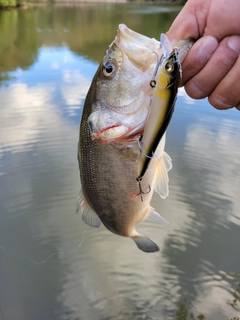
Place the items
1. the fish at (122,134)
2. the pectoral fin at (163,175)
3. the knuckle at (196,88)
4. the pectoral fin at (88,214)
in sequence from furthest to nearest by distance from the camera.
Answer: the pectoral fin at (88,214), the pectoral fin at (163,175), the knuckle at (196,88), the fish at (122,134)

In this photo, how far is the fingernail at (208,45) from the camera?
1366 mm

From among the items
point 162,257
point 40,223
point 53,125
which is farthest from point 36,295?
point 53,125

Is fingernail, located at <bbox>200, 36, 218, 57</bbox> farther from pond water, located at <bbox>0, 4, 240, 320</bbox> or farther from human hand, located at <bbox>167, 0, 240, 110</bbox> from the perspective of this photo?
pond water, located at <bbox>0, 4, 240, 320</bbox>

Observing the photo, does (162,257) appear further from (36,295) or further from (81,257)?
(36,295)

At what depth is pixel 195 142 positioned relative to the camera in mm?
5004

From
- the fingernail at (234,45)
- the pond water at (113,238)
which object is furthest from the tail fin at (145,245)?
the pond water at (113,238)

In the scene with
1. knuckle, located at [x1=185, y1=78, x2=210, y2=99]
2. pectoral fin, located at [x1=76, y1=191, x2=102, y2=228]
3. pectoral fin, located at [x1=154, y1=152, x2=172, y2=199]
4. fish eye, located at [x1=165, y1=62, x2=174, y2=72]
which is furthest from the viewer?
pectoral fin, located at [x1=76, y1=191, x2=102, y2=228]

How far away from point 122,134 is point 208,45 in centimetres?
51

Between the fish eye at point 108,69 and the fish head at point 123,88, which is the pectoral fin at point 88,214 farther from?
the fish eye at point 108,69

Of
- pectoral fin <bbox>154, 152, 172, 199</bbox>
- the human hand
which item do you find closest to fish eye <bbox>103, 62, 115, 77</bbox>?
the human hand

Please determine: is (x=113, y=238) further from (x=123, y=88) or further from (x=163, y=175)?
(x=123, y=88)

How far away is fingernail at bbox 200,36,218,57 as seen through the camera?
4.48ft

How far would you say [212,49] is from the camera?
1380 mm

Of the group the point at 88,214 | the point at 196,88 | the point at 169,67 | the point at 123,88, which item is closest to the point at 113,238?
the point at 88,214
